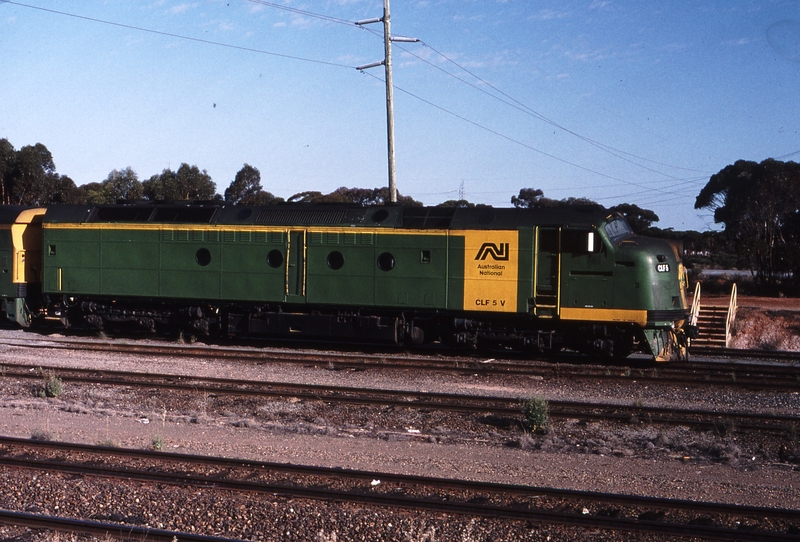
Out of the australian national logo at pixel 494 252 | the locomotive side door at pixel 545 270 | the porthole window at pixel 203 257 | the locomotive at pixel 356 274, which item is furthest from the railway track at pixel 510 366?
the australian national logo at pixel 494 252

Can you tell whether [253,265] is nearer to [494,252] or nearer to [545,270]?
[494,252]

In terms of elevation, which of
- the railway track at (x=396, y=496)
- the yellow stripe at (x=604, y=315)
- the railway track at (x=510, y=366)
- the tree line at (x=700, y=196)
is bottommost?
the railway track at (x=396, y=496)

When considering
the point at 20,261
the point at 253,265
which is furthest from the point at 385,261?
the point at 20,261

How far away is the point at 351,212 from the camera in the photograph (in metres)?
18.5

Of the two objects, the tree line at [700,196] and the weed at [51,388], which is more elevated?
the tree line at [700,196]

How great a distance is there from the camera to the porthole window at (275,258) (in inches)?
746

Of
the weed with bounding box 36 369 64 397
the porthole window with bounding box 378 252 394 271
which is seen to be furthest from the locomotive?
the weed with bounding box 36 369 64 397

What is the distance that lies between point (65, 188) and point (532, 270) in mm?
50269

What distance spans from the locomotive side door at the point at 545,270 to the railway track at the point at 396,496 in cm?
959

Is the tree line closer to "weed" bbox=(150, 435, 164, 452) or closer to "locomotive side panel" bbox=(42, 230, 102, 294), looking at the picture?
"locomotive side panel" bbox=(42, 230, 102, 294)

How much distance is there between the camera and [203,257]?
1959 centimetres

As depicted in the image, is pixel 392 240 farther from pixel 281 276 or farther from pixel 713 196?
pixel 713 196

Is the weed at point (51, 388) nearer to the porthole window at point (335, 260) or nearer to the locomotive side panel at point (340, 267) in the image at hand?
the locomotive side panel at point (340, 267)

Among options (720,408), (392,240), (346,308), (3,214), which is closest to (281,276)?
(346,308)
